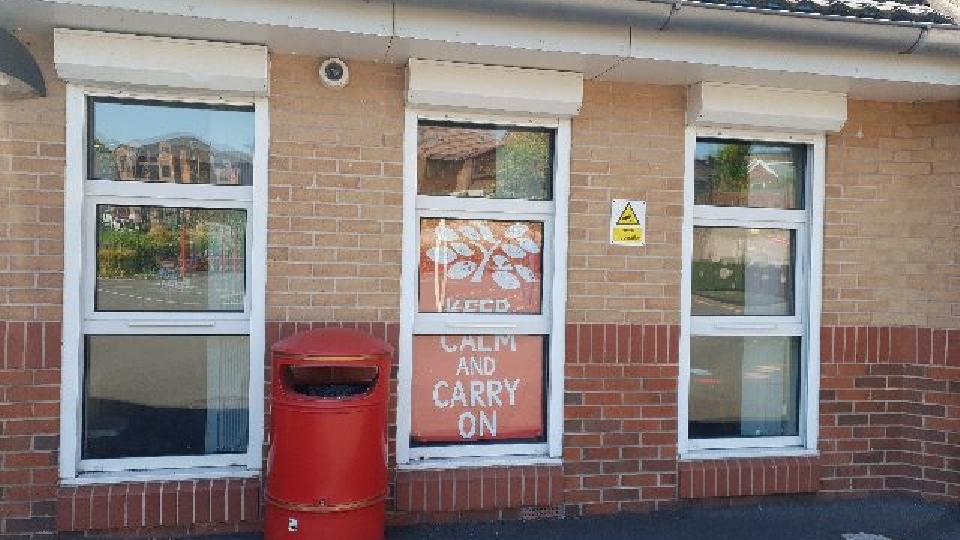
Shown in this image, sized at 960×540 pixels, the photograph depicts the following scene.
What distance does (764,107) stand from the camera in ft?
17.6

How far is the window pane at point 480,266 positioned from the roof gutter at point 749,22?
1537mm

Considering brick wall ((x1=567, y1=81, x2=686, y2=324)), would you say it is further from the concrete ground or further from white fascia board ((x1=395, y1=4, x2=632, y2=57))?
the concrete ground

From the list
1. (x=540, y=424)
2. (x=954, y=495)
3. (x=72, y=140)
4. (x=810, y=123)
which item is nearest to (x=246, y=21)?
(x=72, y=140)

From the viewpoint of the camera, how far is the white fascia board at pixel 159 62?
437cm

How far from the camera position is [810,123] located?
546cm

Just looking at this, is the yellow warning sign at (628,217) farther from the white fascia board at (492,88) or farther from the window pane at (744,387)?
the window pane at (744,387)

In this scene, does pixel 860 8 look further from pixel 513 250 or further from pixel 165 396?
pixel 165 396

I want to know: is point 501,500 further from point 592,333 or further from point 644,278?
point 644,278

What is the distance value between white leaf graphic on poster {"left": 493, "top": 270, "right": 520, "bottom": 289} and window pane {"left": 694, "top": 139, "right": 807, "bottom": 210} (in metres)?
1.45

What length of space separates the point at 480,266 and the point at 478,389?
2.71 ft

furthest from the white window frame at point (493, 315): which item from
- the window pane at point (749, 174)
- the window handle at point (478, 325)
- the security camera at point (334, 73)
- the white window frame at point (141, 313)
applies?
the window pane at point (749, 174)

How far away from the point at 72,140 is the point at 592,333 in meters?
3.41

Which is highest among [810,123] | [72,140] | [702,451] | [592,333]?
[810,123]

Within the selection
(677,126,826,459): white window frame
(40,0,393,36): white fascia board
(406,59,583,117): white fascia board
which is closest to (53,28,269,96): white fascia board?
(40,0,393,36): white fascia board
